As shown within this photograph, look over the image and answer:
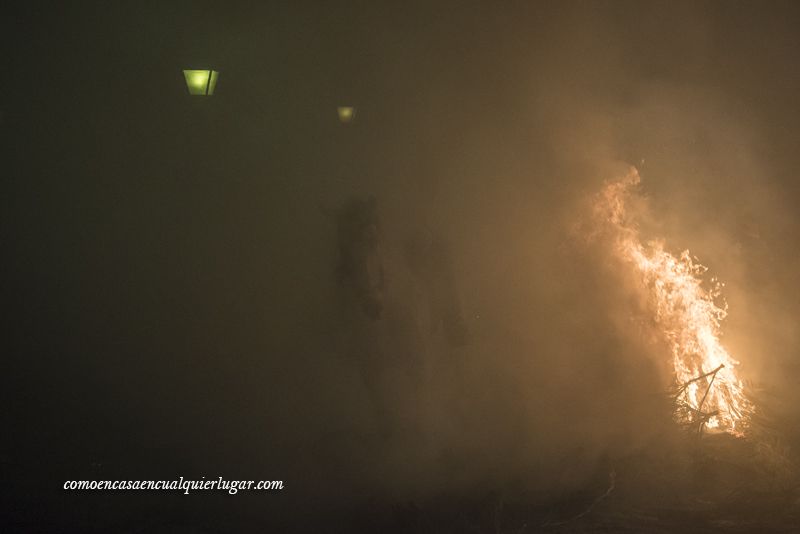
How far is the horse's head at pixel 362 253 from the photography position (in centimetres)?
1217

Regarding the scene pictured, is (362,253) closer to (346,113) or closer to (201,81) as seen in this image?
(346,113)

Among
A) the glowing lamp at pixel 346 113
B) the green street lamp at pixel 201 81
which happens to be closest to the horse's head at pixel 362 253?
the glowing lamp at pixel 346 113

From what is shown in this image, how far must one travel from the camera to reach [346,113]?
1291 cm

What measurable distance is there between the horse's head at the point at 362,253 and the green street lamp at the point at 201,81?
10.9 ft

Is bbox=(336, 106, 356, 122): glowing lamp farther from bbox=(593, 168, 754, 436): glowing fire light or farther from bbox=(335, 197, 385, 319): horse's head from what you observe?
bbox=(593, 168, 754, 436): glowing fire light

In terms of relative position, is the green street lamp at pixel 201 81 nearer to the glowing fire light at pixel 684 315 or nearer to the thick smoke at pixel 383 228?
the thick smoke at pixel 383 228

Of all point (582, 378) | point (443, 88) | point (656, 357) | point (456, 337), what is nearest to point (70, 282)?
point (456, 337)

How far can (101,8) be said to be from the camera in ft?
38.5

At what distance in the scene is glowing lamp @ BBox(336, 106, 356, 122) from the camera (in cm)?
1287

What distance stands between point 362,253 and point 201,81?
4.37 meters

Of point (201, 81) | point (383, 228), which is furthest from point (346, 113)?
point (201, 81)

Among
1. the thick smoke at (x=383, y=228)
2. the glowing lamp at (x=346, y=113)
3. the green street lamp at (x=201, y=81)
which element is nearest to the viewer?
the thick smoke at (x=383, y=228)

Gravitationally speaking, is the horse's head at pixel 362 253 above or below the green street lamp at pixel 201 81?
below

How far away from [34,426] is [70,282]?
251 cm
